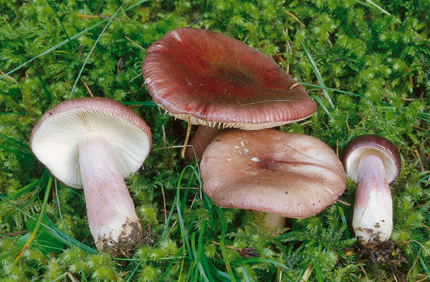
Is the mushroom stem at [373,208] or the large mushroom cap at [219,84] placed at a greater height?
the large mushroom cap at [219,84]

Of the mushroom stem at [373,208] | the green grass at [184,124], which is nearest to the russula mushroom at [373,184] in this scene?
the mushroom stem at [373,208]

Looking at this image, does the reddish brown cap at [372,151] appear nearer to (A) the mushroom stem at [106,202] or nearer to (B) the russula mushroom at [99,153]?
(B) the russula mushroom at [99,153]

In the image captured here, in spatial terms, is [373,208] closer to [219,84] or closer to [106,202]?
[219,84]

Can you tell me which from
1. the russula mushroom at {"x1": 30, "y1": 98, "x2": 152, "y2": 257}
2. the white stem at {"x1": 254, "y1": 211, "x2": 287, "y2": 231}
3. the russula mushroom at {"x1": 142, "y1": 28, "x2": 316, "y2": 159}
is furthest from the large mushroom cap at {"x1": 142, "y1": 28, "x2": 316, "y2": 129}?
the white stem at {"x1": 254, "y1": 211, "x2": 287, "y2": 231}

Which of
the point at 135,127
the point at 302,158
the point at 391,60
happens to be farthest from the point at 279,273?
the point at 391,60

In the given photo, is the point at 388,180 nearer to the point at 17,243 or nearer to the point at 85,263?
the point at 85,263

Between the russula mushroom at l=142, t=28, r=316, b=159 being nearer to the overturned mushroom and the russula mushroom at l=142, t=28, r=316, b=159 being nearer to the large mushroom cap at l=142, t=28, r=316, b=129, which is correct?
the large mushroom cap at l=142, t=28, r=316, b=129
